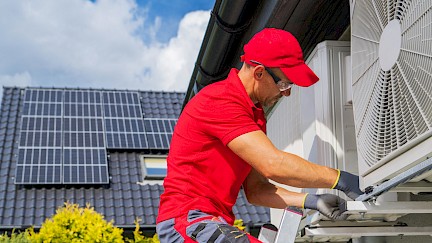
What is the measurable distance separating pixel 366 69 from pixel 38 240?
19.0 feet

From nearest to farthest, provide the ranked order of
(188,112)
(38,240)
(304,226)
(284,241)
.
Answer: (284,241) < (188,112) < (304,226) < (38,240)

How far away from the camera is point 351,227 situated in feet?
9.59

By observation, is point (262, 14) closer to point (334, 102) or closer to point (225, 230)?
point (334, 102)

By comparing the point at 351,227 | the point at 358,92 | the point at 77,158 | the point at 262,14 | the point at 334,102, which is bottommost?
the point at 351,227

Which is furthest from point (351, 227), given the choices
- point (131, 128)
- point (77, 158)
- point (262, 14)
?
point (131, 128)

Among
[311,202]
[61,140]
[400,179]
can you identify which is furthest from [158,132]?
[400,179]

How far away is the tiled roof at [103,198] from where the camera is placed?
10.9 meters

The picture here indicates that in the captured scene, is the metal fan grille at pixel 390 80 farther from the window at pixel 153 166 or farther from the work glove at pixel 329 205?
the window at pixel 153 166

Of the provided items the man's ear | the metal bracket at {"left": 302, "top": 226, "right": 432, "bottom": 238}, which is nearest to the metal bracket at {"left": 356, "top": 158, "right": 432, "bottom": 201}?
the metal bracket at {"left": 302, "top": 226, "right": 432, "bottom": 238}

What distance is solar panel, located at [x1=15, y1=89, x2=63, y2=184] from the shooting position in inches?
438

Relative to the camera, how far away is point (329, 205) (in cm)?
260

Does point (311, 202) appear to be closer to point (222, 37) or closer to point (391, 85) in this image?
point (391, 85)

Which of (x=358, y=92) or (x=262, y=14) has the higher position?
(x=262, y=14)

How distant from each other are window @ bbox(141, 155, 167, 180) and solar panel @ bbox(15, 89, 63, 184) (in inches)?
53.0
